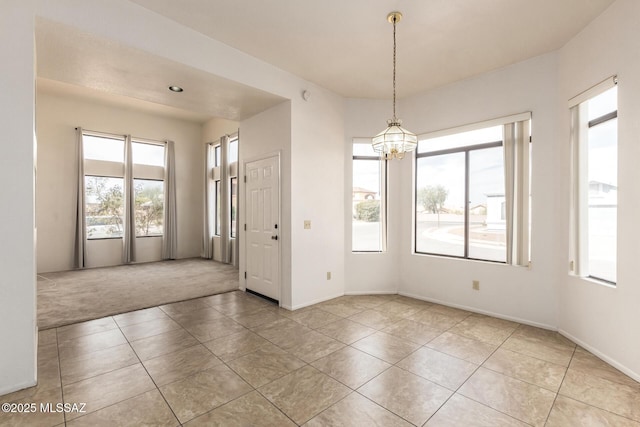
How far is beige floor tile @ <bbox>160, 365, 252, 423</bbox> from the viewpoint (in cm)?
208

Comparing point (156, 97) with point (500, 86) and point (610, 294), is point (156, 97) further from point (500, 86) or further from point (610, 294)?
point (610, 294)

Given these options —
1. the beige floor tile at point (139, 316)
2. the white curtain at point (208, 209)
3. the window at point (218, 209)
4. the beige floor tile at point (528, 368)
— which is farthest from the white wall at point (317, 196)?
the white curtain at point (208, 209)

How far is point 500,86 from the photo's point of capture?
3.88m

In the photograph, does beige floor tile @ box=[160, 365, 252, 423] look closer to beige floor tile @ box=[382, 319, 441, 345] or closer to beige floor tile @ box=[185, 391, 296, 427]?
beige floor tile @ box=[185, 391, 296, 427]

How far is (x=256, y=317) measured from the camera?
3.88 meters

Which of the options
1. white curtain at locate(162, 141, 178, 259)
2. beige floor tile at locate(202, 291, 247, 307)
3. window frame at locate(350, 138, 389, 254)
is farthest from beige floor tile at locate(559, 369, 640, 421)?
white curtain at locate(162, 141, 178, 259)

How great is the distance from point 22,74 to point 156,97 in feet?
5.80

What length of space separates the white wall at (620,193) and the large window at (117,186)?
28.6 ft

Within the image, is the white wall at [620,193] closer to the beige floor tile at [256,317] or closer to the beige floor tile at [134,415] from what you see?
the beige floor tile at [256,317]

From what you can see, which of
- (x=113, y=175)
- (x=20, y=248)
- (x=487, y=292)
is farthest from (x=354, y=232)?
(x=113, y=175)

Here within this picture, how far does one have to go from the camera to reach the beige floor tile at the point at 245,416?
1921 millimetres

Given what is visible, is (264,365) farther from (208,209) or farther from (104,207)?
(104,207)

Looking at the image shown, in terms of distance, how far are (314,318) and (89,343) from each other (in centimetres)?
249

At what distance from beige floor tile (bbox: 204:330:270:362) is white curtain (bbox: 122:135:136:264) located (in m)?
5.62
